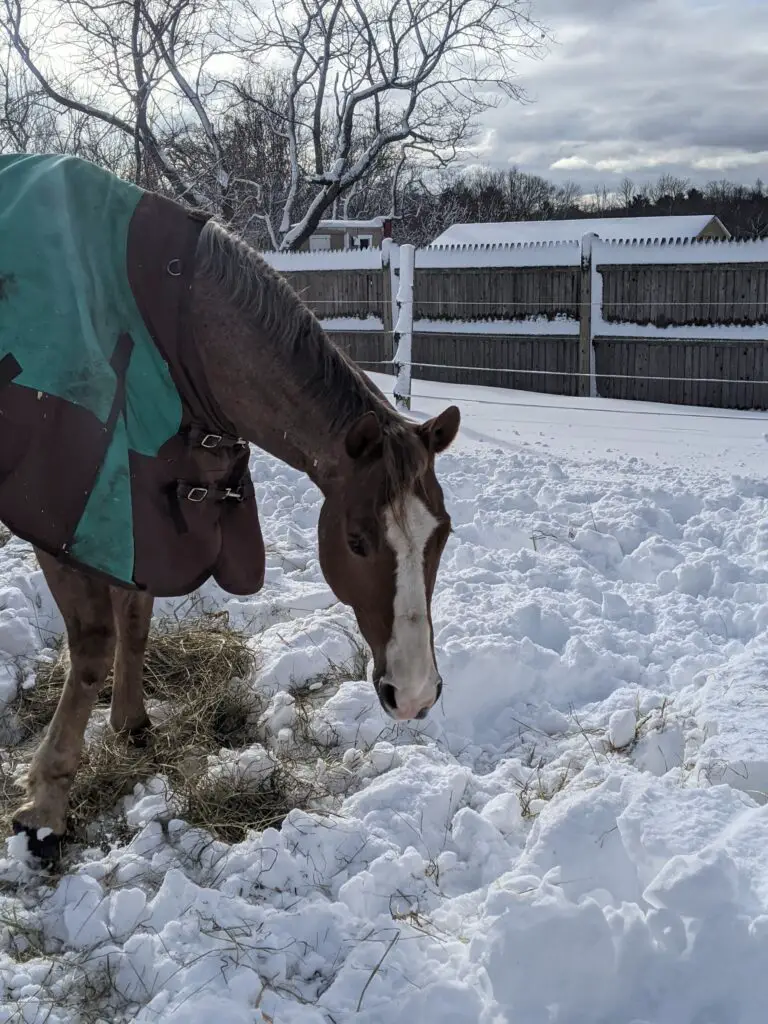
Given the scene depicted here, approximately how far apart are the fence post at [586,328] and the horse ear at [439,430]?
8649mm

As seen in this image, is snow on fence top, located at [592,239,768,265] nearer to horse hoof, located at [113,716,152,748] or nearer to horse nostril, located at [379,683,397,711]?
horse hoof, located at [113,716,152,748]

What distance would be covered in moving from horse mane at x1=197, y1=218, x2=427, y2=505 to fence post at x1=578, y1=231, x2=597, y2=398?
8552mm

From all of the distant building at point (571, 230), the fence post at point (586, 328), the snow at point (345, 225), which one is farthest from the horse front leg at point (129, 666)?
the snow at point (345, 225)

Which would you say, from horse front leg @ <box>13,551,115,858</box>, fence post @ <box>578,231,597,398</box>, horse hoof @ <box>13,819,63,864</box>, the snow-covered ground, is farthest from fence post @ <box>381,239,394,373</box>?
horse hoof @ <box>13,819,63,864</box>

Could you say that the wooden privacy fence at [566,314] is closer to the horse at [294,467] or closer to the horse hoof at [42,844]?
the horse at [294,467]

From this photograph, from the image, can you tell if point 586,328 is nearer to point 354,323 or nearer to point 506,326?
point 506,326

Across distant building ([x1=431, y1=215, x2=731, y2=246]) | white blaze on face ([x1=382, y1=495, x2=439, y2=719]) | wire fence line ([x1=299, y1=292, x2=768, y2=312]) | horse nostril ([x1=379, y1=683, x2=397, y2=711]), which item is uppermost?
distant building ([x1=431, y1=215, x2=731, y2=246])

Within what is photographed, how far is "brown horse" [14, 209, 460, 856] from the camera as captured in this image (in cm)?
211

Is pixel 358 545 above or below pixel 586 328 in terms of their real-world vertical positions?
below

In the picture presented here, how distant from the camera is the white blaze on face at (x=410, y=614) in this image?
2.10 meters

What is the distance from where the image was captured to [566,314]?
11055 mm

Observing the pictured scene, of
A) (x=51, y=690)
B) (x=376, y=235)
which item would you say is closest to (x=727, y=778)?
(x=51, y=690)

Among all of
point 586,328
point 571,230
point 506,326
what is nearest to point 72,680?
point 586,328

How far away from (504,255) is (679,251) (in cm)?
238
